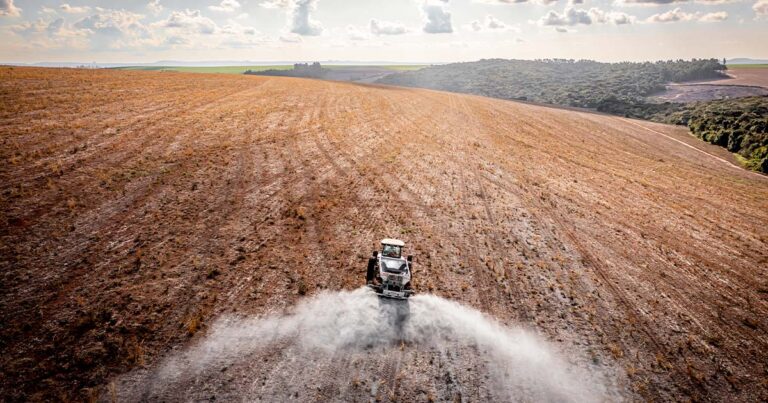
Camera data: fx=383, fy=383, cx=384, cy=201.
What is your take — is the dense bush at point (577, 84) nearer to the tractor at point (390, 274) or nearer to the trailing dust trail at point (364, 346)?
the tractor at point (390, 274)

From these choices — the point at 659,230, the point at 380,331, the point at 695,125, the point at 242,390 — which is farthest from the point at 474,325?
the point at 695,125

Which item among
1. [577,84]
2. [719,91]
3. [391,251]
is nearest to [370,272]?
[391,251]

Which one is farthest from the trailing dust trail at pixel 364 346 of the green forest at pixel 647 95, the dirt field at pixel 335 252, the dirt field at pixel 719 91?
the dirt field at pixel 719 91

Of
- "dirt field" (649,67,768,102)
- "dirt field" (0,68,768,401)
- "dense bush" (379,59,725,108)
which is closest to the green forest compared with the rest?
"dense bush" (379,59,725,108)

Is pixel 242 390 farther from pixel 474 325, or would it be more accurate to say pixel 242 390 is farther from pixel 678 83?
pixel 678 83

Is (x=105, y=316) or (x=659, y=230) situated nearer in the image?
(x=105, y=316)
